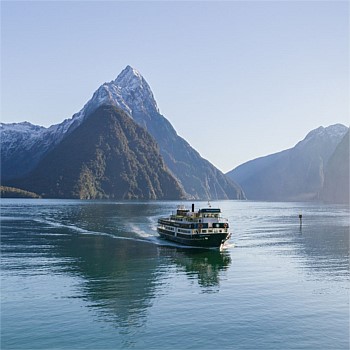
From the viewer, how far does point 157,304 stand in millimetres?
53031

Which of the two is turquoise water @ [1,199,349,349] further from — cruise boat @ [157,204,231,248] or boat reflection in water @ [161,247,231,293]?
cruise boat @ [157,204,231,248]

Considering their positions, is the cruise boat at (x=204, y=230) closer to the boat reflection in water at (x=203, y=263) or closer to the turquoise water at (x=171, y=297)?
the boat reflection in water at (x=203, y=263)

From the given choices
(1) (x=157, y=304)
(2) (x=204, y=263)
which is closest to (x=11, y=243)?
(2) (x=204, y=263)

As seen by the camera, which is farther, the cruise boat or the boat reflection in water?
the cruise boat

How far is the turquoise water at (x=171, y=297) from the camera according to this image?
139 feet

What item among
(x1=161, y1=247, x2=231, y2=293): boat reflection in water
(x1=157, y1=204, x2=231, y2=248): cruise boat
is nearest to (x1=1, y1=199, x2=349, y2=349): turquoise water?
(x1=161, y1=247, x2=231, y2=293): boat reflection in water

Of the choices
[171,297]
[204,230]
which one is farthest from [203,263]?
[171,297]

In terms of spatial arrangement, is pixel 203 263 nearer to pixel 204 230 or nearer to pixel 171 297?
pixel 204 230

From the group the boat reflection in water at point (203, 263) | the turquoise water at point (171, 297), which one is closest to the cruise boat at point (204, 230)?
the boat reflection in water at point (203, 263)

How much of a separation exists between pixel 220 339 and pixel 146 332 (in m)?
7.27

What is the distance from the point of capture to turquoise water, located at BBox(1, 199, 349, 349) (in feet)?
139

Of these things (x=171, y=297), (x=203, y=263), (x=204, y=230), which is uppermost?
(x=204, y=230)

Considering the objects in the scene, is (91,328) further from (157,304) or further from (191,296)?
(191,296)

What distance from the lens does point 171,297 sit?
56.5m
